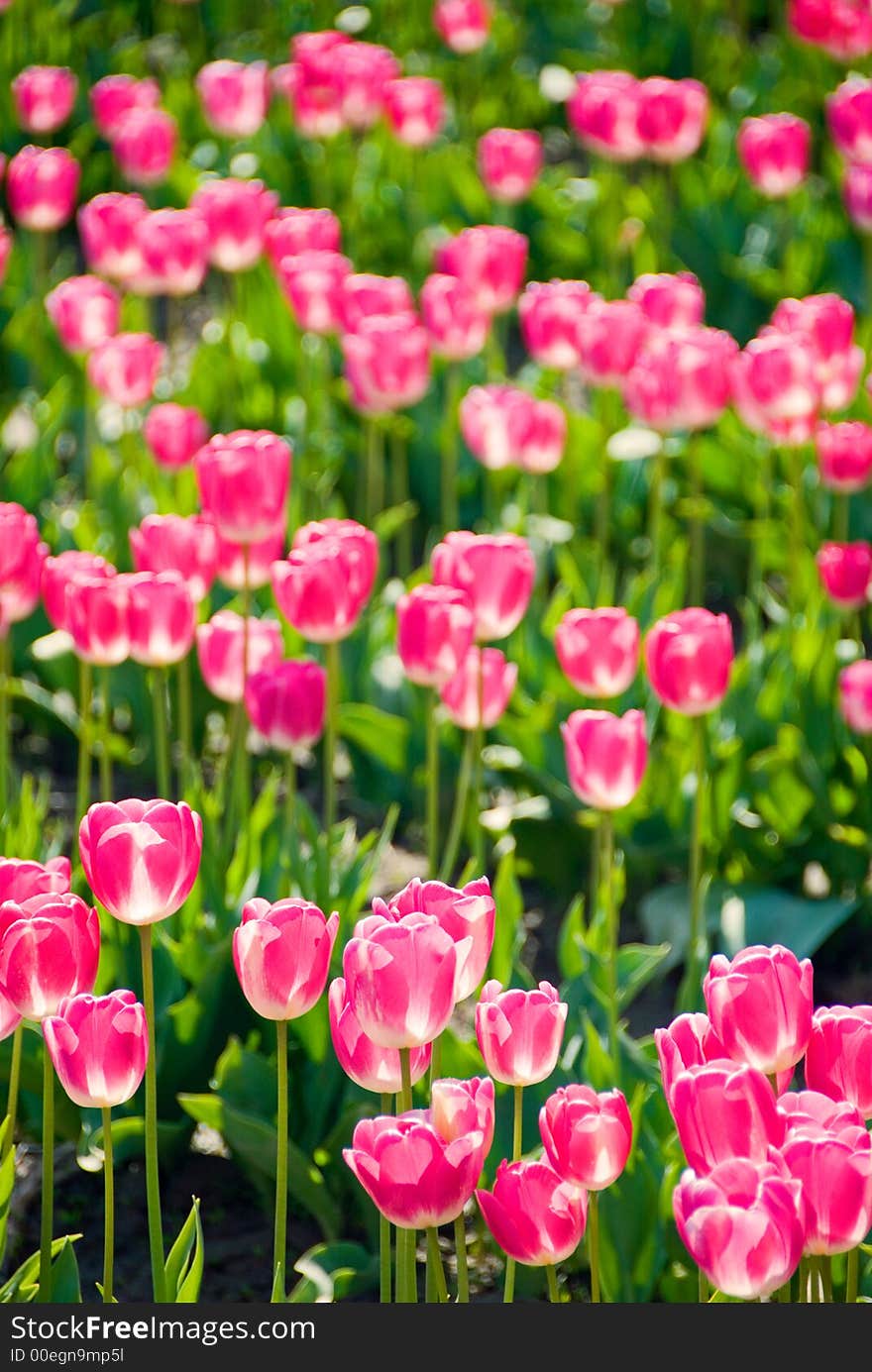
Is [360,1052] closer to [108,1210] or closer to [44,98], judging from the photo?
[108,1210]

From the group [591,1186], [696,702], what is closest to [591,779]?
[696,702]

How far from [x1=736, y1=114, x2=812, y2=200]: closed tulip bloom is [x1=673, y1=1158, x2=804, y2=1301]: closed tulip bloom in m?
3.21

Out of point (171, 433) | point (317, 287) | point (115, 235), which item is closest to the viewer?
point (171, 433)

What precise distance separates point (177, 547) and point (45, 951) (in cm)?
90

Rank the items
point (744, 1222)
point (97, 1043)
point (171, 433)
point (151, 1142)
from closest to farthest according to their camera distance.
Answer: point (744, 1222), point (97, 1043), point (151, 1142), point (171, 433)

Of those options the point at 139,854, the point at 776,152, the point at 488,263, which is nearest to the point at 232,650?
the point at 139,854

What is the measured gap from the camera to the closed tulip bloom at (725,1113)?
1.27 meters

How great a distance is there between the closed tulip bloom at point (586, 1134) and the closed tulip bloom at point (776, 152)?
308 centimetres

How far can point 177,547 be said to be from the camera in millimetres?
2320

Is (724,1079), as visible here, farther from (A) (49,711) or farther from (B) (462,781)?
(A) (49,711)

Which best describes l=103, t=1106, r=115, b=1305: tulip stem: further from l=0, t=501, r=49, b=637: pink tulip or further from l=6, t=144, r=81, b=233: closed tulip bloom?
l=6, t=144, r=81, b=233: closed tulip bloom

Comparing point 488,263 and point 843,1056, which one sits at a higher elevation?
point 843,1056

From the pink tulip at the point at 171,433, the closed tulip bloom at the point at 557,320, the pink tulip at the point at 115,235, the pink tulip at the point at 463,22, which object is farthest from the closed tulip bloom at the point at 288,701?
the pink tulip at the point at 463,22

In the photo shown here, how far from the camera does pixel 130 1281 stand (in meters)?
2.23
